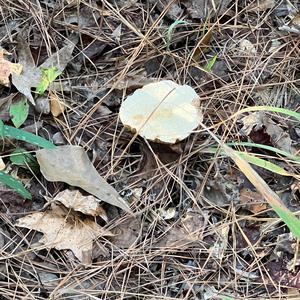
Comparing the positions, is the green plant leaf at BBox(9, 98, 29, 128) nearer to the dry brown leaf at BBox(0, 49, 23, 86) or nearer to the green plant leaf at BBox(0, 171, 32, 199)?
the dry brown leaf at BBox(0, 49, 23, 86)

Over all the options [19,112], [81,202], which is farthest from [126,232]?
[19,112]

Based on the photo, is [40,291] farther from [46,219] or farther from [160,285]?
[160,285]

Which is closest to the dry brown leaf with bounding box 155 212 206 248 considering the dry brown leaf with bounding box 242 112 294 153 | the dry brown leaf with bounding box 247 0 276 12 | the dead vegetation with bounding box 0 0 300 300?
the dead vegetation with bounding box 0 0 300 300

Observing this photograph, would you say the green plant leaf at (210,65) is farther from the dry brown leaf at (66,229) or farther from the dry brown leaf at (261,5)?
the dry brown leaf at (66,229)

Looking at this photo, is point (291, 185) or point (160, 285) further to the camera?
point (291, 185)

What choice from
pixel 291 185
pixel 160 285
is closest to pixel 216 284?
pixel 160 285

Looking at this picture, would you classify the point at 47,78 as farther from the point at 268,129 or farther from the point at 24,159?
the point at 268,129

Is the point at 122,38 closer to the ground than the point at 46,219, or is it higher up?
higher up

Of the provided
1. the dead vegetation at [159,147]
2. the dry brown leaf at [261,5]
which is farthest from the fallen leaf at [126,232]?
the dry brown leaf at [261,5]
